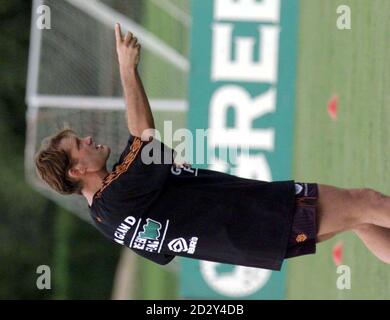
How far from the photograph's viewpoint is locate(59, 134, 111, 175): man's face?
2.96 meters

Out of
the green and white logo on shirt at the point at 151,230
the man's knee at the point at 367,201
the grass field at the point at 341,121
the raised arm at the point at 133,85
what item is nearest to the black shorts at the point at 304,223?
the man's knee at the point at 367,201

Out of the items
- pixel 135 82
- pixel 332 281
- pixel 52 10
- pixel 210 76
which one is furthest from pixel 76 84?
pixel 135 82

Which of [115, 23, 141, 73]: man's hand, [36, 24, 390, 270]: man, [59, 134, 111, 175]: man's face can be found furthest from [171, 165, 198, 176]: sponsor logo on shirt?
[115, 23, 141, 73]: man's hand

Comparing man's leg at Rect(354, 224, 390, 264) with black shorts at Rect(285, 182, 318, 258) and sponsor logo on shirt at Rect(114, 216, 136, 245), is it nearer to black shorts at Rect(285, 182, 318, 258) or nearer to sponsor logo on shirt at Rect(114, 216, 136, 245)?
black shorts at Rect(285, 182, 318, 258)

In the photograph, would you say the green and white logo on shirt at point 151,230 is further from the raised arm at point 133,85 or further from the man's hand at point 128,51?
the man's hand at point 128,51

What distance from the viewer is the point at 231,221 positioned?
111 inches

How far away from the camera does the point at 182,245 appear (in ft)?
9.43

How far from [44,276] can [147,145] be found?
360 centimetres

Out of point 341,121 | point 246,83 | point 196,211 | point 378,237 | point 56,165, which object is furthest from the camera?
point 246,83

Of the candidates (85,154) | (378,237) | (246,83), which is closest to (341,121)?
(246,83)

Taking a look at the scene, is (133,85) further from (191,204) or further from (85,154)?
(191,204)

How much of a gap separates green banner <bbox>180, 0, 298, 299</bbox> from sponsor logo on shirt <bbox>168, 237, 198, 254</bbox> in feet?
7.61

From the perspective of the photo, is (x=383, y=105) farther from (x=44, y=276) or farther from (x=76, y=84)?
(x=44, y=276)

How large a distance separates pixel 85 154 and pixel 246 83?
260cm
